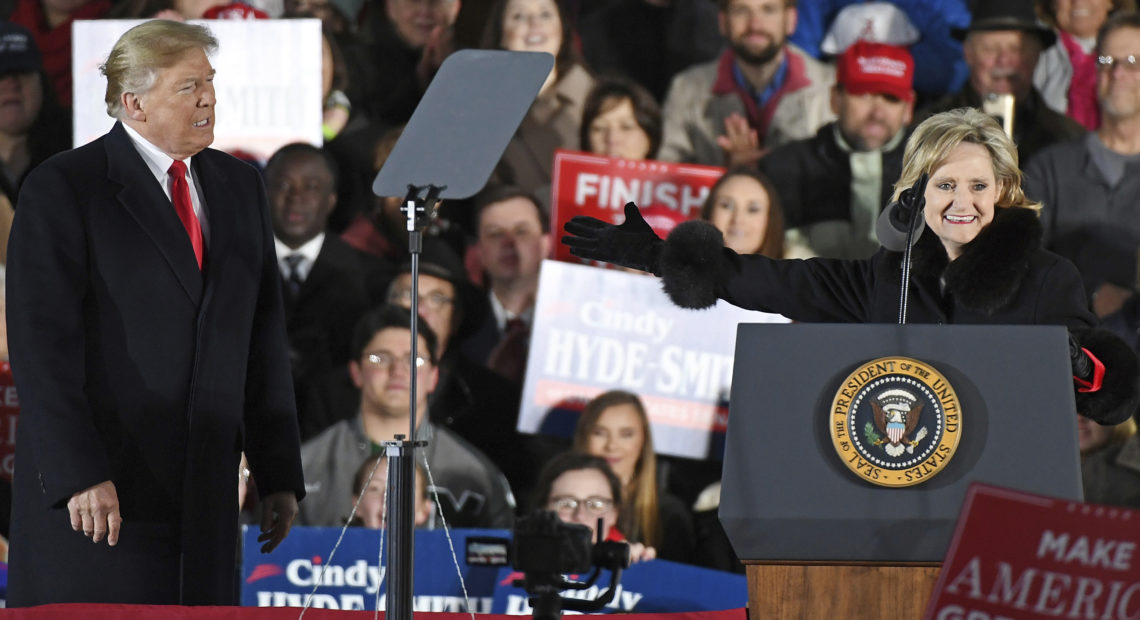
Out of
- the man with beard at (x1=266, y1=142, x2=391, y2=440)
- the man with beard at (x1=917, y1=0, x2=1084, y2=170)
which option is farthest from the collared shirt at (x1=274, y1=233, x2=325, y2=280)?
the man with beard at (x1=917, y1=0, x2=1084, y2=170)

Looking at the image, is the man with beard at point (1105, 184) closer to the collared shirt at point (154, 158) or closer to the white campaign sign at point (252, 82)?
the white campaign sign at point (252, 82)

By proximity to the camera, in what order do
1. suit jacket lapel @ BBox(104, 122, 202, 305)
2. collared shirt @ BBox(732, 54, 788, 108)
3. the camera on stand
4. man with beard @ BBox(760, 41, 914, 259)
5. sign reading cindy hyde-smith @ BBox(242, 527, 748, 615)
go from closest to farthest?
the camera on stand
suit jacket lapel @ BBox(104, 122, 202, 305)
sign reading cindy hyde-smith @ BBox(242, 527, 748, 615)
man with beard @ BBox(760, 41, 914, 259)
collared shirt @ BBox(732, 54, 788, 108)

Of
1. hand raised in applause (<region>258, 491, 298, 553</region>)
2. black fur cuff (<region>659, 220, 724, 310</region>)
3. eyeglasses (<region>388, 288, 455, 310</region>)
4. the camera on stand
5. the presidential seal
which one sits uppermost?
black fur cuff (<region>659, 220, 724, 310</region>)

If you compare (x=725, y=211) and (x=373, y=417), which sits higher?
(x=725, y=211)

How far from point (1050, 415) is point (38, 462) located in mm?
1476

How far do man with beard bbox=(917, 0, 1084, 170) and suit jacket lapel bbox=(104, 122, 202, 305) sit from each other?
2.95m

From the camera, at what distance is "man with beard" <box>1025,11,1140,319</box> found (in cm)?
427

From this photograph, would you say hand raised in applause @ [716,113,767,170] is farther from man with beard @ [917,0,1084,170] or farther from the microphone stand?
the microphone stand

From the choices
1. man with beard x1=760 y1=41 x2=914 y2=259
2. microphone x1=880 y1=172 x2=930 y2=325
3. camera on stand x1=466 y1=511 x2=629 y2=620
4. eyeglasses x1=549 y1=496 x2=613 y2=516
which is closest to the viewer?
camera on stand x1=466 y1=511 x2=629 y2=620

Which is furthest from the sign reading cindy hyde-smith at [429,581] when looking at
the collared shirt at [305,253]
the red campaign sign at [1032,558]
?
the red campaign sign at [1032,558]

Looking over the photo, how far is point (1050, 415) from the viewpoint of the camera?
5.44 ft

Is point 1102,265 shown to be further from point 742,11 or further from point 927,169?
point 927,169

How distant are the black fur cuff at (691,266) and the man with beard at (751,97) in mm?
2215

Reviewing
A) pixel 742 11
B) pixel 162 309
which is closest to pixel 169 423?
pixel 162 309
